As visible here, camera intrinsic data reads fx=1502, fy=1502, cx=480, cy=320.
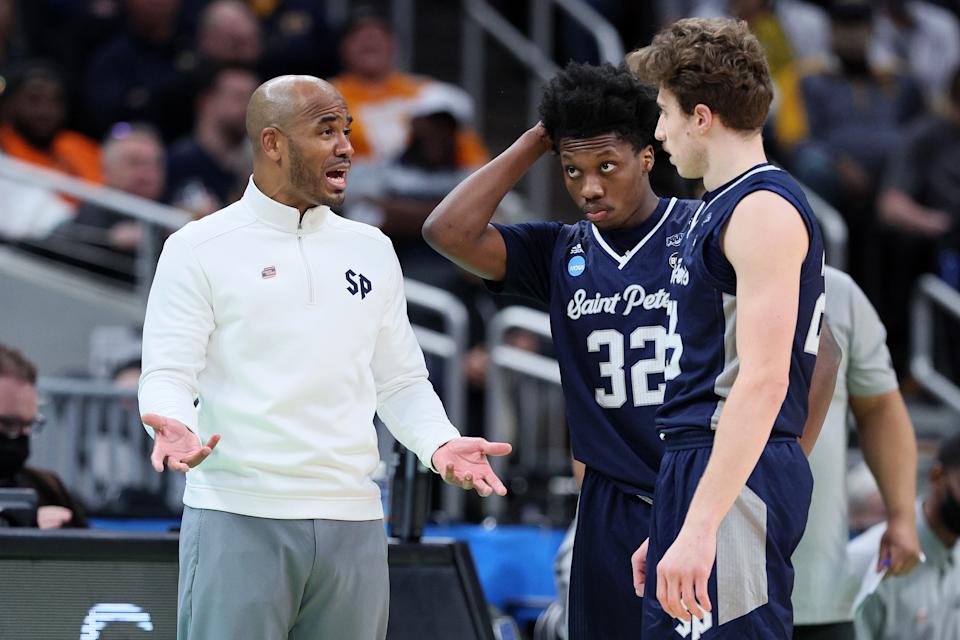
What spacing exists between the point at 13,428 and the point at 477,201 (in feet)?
5.73

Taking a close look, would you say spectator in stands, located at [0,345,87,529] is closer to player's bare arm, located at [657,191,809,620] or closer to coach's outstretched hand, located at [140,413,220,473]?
coach's outstretched hand, located at [140,413,220,473]

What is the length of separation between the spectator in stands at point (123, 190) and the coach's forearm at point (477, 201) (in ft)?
14.3

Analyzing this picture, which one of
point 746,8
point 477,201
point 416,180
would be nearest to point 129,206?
point 416,180

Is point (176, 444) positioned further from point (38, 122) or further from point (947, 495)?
point (38, 122)

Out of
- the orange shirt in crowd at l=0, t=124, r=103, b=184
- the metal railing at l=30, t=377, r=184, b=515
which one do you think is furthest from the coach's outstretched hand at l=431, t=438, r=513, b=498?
the orange shirt in crowd at l=0, t=124, r=103, b=184

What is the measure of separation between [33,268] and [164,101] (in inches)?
73.1

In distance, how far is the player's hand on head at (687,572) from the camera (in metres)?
3.11

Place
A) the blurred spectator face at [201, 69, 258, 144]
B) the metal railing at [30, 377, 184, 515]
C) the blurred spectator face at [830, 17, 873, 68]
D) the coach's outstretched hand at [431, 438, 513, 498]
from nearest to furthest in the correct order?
the coach's outstretched hand at [431, 438, 513, 498], the metal railing at [30, 377, 184, 515], the blurred spectator face at [201, 69, 258, 144], the blurred spectator face at [830, 17, 873, 68]

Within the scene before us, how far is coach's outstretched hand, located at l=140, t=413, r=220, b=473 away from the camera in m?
3.21

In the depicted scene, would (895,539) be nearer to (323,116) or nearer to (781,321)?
(781,321)

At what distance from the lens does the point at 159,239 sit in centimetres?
810

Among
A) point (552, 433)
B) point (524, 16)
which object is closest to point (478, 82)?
point (524, 16)

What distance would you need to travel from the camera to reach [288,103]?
3652 mm

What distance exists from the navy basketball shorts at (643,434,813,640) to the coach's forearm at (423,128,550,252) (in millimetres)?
1035
